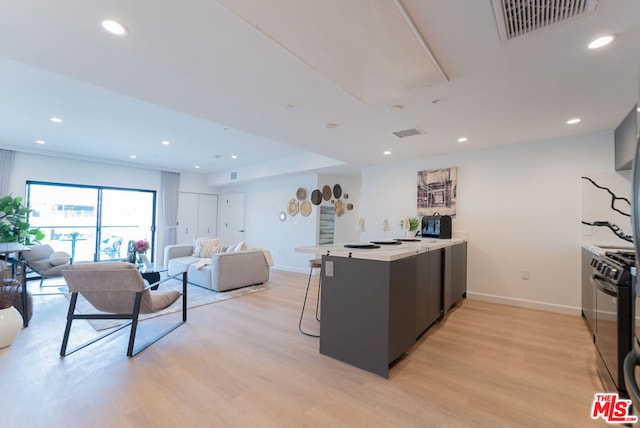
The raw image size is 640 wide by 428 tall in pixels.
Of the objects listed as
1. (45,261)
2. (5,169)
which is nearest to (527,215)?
(45,261)

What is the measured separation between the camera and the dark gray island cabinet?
2090mm

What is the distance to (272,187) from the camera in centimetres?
731

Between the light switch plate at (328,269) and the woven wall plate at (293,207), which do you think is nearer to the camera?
the light switch plate at (328,269)

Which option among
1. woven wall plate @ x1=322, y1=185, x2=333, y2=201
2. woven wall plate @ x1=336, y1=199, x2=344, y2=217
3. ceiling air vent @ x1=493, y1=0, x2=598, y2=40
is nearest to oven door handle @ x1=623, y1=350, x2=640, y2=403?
ceiling air vent @ x1=493, y1=0, x2=598, y2=40

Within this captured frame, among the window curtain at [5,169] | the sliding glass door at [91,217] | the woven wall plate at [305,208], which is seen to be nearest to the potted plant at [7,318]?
the sliding glass door at [91,217]

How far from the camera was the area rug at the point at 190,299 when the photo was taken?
125 inches

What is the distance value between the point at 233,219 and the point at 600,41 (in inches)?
316

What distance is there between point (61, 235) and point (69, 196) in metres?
0.89

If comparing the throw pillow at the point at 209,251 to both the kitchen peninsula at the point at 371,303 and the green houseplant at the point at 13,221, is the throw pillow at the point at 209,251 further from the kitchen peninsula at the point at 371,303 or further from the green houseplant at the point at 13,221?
the kitchen peninsula at the point at 371,303

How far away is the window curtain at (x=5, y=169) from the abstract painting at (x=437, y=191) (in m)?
7.90

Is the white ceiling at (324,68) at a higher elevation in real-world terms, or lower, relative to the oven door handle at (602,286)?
higher

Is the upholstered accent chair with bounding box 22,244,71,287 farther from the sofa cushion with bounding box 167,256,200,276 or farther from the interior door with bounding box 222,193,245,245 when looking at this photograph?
the interior door with bounding box 222,193,245,245

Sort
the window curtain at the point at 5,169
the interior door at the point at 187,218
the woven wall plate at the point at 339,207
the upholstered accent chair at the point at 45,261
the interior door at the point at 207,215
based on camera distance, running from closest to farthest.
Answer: the upholstered accent chair at the point at 45,261 → the window curtain at the point at 5,169 → the woven wall plate at the point at 339,207 → the interior door at the point at 187,218 → the interior door at the point at 207,215

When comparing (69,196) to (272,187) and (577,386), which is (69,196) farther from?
(577,386)
